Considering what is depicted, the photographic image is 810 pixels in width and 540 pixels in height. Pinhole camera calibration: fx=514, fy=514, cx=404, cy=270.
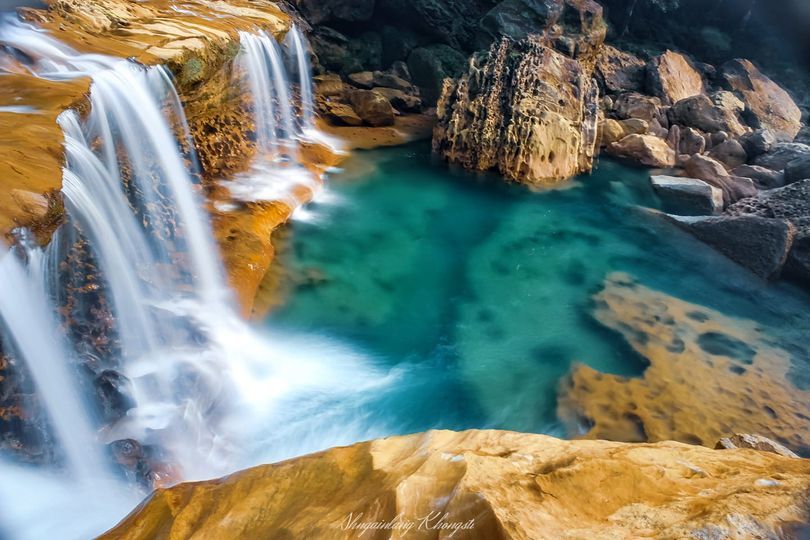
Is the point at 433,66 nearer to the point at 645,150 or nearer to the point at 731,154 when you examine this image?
the point at 645,150

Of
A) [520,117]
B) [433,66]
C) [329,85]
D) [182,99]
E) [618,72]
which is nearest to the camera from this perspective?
[182,99]

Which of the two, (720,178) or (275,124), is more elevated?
(720,178)

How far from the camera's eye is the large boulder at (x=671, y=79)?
1542 cm

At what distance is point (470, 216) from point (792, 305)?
5.10m

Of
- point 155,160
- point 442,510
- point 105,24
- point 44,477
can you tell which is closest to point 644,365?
point 442,510

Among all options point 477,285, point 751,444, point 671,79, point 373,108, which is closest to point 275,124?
point 373,108

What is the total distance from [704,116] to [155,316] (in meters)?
14.4

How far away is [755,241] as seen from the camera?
8.07 metres

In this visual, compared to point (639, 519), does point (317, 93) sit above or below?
below

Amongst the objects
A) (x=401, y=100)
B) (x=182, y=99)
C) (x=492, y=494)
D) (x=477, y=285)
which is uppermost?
(x=492, y=494)

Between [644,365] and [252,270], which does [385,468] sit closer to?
[644,365]

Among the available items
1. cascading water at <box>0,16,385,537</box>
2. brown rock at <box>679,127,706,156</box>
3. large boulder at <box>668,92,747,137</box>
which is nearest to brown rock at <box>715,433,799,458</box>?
cascading water at <box>0,16,385,537</box>

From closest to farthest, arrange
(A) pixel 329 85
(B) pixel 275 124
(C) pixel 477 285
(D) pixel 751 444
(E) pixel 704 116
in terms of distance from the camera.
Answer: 1. (D) pixel 751 444
2. (C) pixel 477 285
3. (B) pixel 275 124
4. (A) pixel 329 85
5. (E) pixel 704 116

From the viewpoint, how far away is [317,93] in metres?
13.1
